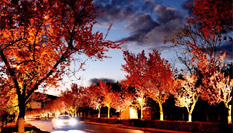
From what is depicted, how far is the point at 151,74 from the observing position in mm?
29094

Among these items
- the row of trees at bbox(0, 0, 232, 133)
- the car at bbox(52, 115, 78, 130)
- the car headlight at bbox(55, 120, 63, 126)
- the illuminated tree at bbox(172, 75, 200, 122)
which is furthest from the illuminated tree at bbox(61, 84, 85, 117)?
the row of trees at bbox(0, 0, 232, 133)

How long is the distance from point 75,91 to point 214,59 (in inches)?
1988

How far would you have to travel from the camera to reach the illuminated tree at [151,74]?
27.6 meters

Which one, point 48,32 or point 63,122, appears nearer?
point 48,32

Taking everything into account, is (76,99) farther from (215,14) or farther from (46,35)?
(215,14)

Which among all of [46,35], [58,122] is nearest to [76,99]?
[58,122]

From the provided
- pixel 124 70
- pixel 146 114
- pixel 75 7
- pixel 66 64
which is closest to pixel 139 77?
pixel 124 70

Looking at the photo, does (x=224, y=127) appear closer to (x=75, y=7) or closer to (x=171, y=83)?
(x=171, y=83)

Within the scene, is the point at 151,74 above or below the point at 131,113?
above

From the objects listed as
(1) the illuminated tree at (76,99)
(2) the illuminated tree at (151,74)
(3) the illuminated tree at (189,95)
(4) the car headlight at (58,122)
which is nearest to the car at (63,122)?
(4) the car headlight at (58,122)

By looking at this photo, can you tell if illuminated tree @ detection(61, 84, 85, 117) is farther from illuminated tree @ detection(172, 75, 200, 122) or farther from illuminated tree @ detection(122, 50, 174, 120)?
illuminated tree @ detection(172, 75, 200, 122)

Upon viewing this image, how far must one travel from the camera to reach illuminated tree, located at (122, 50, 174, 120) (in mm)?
27594

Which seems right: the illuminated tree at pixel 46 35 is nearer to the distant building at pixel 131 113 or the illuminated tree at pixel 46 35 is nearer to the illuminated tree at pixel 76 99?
the distant building at pixel 131 113

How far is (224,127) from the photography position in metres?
17.6
